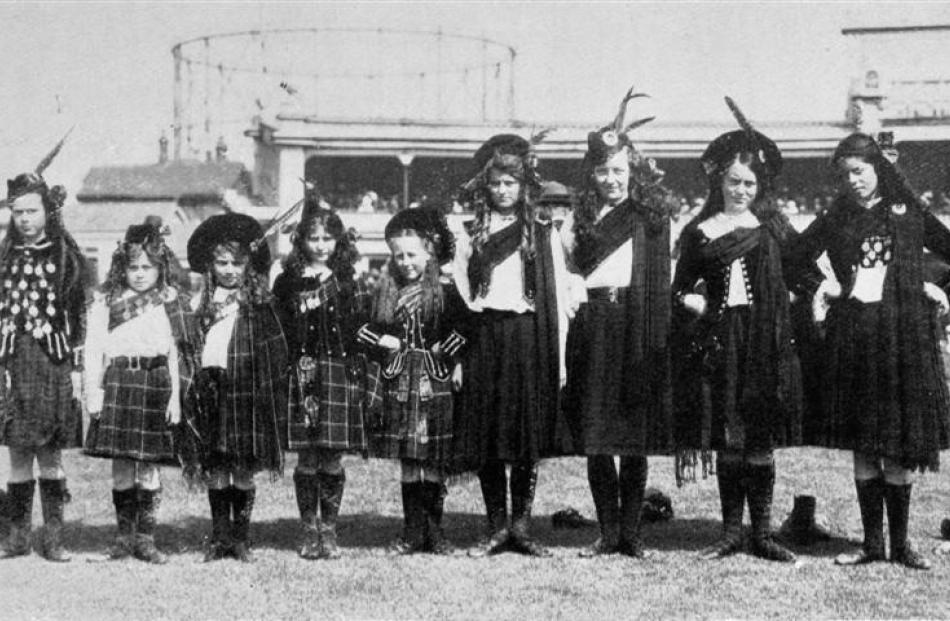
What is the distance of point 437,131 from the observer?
27453 mm

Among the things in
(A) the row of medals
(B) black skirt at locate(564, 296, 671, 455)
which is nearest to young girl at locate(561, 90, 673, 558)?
(B) black skirt at locate(564, 296, 671, 455)

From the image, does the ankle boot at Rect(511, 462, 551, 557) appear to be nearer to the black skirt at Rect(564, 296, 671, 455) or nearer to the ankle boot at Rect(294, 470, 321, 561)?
the black skirt at Rect(564, 296, 671, 455)

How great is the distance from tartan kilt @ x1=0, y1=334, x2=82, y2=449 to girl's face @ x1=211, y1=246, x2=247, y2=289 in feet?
3.16

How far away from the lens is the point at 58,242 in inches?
237

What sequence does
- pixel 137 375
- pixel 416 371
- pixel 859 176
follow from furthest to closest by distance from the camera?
pixel 416 371 → pixel 137 375 → pixel 859 176

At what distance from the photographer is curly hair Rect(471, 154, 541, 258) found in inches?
232

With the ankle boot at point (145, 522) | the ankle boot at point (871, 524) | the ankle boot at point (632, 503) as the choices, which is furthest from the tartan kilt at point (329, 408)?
the ankle boot at point (871, 524)

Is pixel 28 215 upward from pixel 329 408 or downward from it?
upward

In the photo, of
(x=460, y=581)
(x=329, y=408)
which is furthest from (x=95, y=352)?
(x=460, y=581)

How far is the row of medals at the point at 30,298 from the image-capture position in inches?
232

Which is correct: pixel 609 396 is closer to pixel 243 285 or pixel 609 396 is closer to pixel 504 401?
pixel 504 401

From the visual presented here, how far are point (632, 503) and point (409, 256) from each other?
1.70m

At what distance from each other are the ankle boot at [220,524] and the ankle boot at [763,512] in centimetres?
263

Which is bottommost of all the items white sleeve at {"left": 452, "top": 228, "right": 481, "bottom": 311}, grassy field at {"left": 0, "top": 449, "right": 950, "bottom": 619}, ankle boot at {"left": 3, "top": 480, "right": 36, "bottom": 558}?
grassy field at {"left": 0, "top": 449, "right": 950, "bottom": 619}
